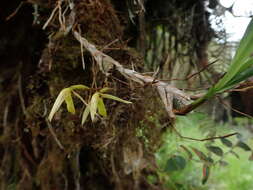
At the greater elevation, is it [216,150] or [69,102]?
[69,102]

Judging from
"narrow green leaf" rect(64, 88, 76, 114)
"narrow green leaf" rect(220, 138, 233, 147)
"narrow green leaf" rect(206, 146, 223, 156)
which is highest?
"narrow green leaf" rect(64, 88, 76, 114)

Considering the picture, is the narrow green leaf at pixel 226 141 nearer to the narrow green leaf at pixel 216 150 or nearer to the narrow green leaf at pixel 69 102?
the narrow green leaf at pixel 216 150

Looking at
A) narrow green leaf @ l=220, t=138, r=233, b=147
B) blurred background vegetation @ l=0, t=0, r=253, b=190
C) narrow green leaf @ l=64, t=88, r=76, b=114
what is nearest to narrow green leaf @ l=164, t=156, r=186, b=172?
blurred background vegetation @ l=0, t=0, r=253, b=190

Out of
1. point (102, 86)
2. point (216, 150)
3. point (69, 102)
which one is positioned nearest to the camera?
point (69, 102)

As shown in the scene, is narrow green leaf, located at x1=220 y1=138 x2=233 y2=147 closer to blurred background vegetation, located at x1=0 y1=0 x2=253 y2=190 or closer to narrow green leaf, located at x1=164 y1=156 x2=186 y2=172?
blurred background vegetation, located at x1=0 y1=0 x2=253 y2=190

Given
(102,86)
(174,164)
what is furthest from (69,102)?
(174,164)

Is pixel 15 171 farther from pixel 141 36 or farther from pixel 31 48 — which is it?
pixel 141 36

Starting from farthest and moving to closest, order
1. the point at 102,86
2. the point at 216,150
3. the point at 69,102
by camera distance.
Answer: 1. the point at 216,150
2. the point at 102,86
3. the point at 69,102

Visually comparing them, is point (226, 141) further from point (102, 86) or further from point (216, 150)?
point (102, 86)

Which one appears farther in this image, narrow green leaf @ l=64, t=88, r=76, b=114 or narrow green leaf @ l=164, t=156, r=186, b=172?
narrow green leaf @ l=164, t=156, r=186, b=172

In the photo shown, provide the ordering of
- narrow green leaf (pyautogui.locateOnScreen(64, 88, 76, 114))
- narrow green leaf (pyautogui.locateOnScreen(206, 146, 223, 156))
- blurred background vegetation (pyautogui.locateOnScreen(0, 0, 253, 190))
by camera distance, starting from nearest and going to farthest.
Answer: narrow green leaf (pyautogui.locateOnScreen(64, 88, 76, 114))
blurred background vegetation (pyautogui.locateOnScreen(0, 0, 253, 190))
narrow green leaf (pyautogui.locateOnScreen(206, 146, 223, 156))

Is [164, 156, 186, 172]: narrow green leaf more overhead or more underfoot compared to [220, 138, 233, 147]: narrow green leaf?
more underfoot

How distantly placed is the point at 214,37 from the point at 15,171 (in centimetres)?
71

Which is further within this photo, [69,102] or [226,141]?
[226,141]
